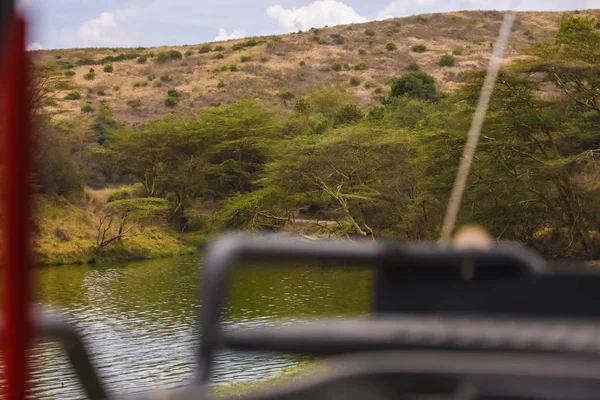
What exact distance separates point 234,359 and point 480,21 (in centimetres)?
4542

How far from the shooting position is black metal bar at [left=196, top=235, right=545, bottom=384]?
0.52 m

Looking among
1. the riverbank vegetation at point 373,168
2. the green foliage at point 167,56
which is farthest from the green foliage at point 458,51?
the green foliage at point 167,56

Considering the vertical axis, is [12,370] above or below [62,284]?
above

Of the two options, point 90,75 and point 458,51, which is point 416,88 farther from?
point 90,75

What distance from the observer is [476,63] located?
1778 inches

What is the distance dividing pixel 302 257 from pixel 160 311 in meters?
13.4

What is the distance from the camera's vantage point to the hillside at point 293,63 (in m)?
44.1

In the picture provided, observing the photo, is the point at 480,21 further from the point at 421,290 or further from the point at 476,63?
the point at 421,290

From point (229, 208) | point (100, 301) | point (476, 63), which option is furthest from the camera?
point (476, 63)

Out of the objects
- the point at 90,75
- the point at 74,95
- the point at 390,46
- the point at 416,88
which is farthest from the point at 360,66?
the point at 74,95

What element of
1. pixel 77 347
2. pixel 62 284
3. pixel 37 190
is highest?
pixel 37 190

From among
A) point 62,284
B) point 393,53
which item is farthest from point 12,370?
point 393,53

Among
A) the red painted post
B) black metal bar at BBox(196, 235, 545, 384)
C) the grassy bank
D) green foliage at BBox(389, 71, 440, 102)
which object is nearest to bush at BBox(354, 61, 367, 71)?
green foliage at BBox(389, 71, 440, 102)

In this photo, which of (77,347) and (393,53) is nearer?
(77,347)
